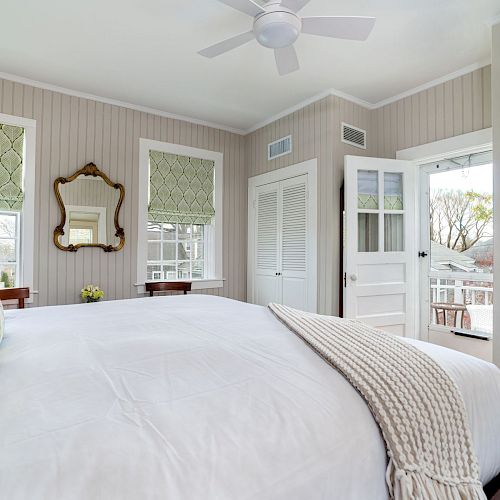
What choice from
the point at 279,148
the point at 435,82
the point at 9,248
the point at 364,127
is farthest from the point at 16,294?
the point at 435,82

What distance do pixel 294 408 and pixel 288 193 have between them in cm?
334

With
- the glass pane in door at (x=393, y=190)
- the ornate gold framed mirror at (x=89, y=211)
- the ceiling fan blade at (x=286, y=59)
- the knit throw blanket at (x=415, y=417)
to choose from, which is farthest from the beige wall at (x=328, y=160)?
the knit throw blanket at (x=415, y=417)

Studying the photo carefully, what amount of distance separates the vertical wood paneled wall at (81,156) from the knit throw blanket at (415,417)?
10.1ft

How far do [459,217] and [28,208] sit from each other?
403 cm

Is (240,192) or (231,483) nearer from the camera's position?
(231,483)

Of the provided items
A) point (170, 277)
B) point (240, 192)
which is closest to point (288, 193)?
point (240, 192)

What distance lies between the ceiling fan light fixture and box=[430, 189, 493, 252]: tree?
2182mm

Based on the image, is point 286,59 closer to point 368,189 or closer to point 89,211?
point 368,189

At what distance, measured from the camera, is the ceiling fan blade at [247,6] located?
1.88 metres

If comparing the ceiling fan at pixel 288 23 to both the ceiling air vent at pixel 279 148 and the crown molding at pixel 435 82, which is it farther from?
the ceiling air vent at pixel 279 148

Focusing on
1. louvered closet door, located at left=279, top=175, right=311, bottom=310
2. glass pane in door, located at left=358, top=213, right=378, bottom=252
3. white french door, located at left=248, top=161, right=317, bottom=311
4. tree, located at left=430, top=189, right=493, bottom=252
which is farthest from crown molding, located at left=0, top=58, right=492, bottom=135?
glass pane in door, located at left=358, top=213, right=378, bottom=252

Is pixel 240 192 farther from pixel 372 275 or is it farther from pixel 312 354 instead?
pixel 312 354

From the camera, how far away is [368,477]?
2.50 ft

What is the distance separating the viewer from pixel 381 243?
11.3 feet
